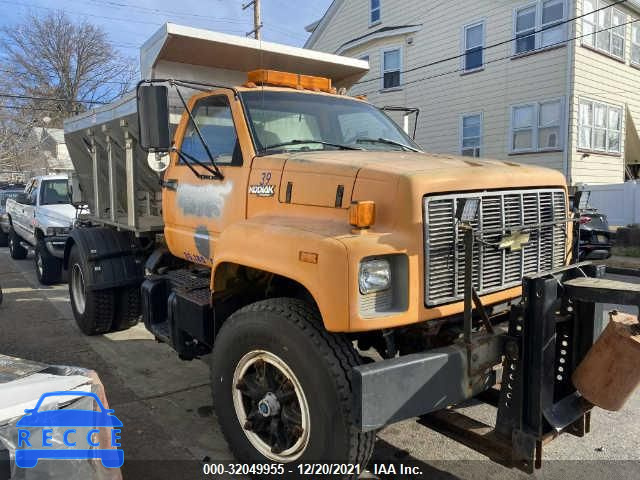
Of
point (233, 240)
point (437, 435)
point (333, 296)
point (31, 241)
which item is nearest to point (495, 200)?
point (333, 296)

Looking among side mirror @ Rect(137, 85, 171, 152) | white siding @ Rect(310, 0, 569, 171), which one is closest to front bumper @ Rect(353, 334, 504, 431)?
side mirror @ Rect(137, 85, 171, 152)

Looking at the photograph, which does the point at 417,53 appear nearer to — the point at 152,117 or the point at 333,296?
the point at 152,117

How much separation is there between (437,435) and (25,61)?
3937 cm

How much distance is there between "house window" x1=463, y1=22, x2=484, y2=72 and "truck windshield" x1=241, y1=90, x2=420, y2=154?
13875 mm

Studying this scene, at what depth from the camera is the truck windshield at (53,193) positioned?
10656mm

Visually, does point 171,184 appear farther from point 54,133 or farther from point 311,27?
point 54,133

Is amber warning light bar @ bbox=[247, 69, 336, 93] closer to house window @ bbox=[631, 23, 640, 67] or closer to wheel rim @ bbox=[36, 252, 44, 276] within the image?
wheel rim @ bbox=[36, 252, 44, 276]

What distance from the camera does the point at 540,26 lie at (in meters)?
15.1

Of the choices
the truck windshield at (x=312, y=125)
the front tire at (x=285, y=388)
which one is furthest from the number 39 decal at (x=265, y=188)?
the front tire at (x=285, y=388)

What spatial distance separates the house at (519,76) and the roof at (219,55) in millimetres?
11368

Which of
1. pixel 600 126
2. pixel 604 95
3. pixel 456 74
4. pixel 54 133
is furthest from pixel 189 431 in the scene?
pixel 54 133

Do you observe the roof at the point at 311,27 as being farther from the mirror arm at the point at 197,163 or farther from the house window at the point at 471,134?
the mirror arm at the point at 197,163

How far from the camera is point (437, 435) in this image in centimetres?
388

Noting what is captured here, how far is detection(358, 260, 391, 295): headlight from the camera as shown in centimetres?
262
